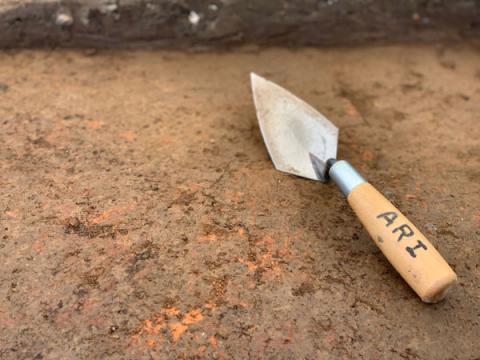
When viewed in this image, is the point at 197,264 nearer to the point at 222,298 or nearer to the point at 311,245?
the point at 222,298

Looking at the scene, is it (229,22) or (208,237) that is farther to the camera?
(229,22)

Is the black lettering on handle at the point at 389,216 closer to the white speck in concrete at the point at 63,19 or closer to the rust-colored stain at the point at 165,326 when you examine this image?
the rust-colored stain at the point at 165,326

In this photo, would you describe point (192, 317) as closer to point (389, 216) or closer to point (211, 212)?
point (211, 212)

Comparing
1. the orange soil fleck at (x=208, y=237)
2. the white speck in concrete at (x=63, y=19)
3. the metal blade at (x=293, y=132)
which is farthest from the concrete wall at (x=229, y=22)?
the orange soil fleck at (x=208, y=237)

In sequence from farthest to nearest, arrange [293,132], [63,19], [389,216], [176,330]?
→ 1. [63,19]
2. [293,132]
3. [389,216]
4. [176,330]

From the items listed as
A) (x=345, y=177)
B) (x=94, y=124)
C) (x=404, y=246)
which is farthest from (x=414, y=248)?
(x=94, y=124)

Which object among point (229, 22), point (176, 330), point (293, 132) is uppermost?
point (229, 22)

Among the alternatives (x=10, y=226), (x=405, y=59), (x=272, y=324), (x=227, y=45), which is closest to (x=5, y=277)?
(x=10, y=226)
